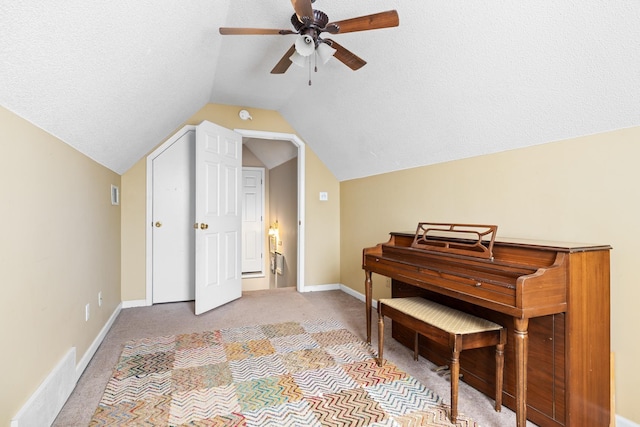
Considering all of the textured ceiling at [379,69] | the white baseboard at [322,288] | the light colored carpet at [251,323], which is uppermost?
the textured ceiling at [379,69]

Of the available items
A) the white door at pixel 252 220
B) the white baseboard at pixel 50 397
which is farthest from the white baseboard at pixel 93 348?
the white door at pixel 252 220

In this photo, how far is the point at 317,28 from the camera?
6.15 feet

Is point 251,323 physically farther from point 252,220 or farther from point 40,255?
point 252,220

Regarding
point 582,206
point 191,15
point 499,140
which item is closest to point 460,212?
point 499,140

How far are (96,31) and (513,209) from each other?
8.01 feet

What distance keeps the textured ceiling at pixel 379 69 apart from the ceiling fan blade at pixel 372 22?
0.27 metres

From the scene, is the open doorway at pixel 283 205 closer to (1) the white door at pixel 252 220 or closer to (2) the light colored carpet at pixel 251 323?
(1) the white door at pixel 252 220

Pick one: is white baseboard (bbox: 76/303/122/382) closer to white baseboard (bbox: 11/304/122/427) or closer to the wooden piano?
white baseboard (bbox: 11/304/122/427)

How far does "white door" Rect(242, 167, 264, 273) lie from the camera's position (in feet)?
21.6

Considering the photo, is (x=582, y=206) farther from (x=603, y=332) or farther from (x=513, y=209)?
(x=603, y=332)

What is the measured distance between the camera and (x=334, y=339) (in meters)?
2.80

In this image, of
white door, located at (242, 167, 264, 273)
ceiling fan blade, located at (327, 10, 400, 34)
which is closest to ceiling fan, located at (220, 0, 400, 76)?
ceiling fan blade, located at (327, 10, 400, 34)

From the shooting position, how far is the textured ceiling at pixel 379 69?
134 centimetres

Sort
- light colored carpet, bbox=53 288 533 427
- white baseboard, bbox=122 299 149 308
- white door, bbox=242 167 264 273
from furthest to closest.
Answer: white door, bbox=242 167 264 273 < white baseboard, bbox=122 299 149 308 < light colored carpet, bbox=53 288 533 427
